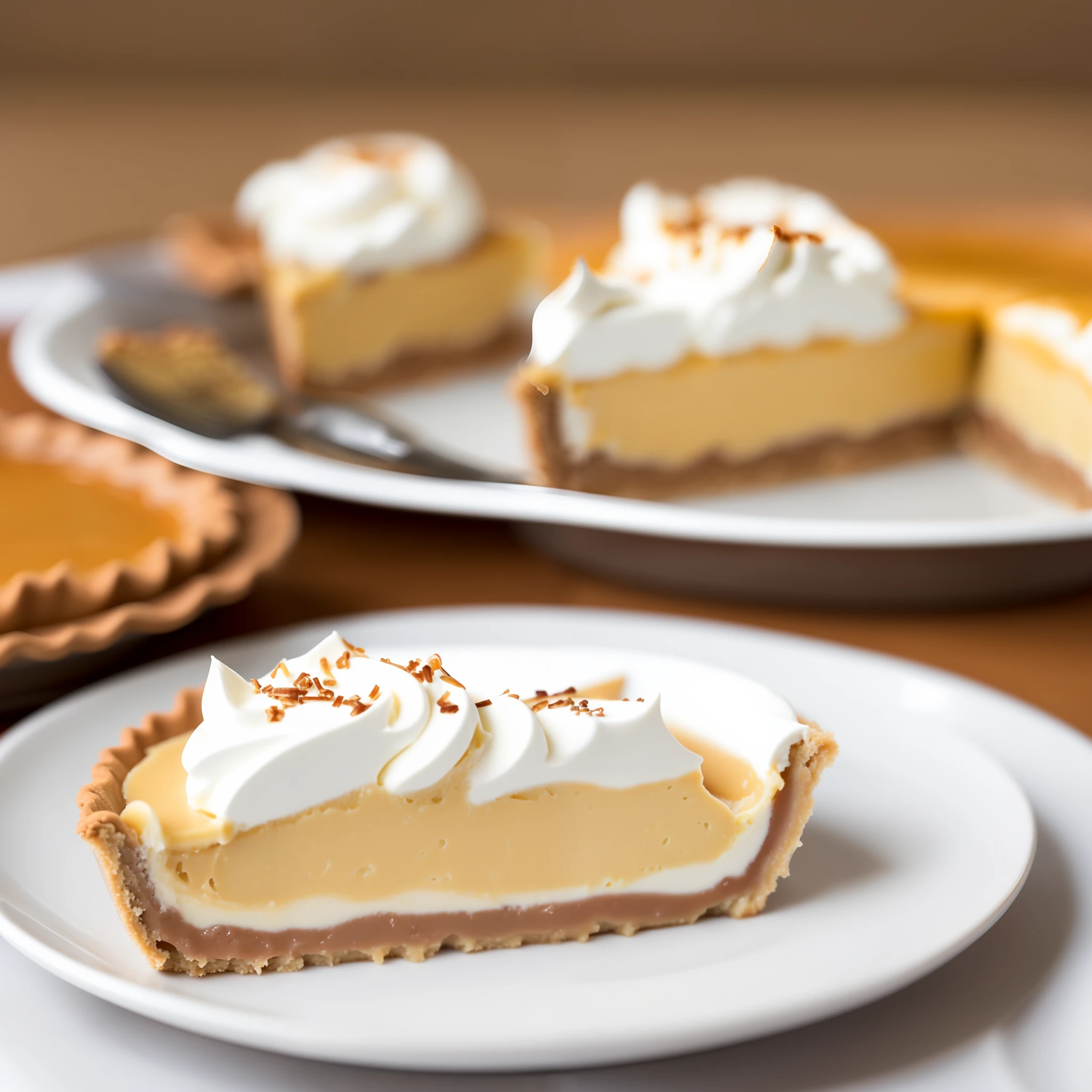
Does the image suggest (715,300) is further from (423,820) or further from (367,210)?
(423,820)

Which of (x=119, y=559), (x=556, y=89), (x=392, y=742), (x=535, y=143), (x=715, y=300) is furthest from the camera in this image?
(x=556, y=89)

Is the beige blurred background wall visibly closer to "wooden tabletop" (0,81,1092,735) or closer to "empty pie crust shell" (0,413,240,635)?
"wooden tabletop" (0,81,1092,735)

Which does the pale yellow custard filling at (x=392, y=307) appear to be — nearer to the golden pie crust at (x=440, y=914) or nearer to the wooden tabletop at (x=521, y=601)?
the wooden tabletop at (x=521, y=601)

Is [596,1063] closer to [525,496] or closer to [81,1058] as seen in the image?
[81,1058]

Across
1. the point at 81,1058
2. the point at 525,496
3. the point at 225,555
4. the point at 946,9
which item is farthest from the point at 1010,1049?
the point at 946,9

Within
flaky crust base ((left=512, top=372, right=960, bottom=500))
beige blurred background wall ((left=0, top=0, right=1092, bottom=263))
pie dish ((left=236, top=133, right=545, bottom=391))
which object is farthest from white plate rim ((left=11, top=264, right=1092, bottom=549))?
beige blurred background wall ((left=0, top=0, right=1092, bottom=263))

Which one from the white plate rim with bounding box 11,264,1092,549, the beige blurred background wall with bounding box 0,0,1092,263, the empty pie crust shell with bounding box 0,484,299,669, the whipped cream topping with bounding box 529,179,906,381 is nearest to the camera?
the empty pie crust shell with bounding box 0,484,299,669

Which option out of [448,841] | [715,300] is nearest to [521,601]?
[715,300]
